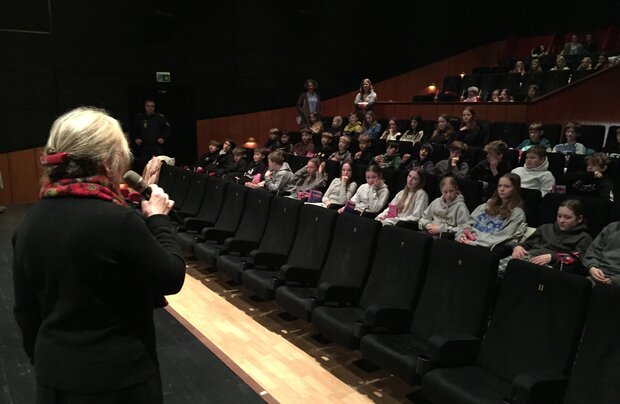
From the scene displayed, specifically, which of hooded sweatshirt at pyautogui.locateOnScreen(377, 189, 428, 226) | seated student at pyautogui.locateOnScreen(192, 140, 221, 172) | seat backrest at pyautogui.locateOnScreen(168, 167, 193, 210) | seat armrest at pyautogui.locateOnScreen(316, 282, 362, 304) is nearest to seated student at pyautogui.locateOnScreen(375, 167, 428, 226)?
hooded sweatshirt at pyautogui.locateOnScreen(377, 189, 428, 226)

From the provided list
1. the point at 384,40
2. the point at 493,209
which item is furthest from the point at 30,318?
the point at 384,40

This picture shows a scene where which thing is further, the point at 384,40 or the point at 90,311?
the point at 384,40

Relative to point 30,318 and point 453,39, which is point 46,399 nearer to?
point 30,318

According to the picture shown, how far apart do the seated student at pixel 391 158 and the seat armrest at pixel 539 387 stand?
3.09 meters

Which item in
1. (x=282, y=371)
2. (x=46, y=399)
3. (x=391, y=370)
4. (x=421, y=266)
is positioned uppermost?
(x=46, y=399)

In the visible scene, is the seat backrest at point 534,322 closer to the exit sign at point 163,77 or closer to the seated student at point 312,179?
the seated student at point 312,179

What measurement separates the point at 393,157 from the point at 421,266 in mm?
2482

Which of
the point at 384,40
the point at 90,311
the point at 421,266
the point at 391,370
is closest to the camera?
the point at 90,311

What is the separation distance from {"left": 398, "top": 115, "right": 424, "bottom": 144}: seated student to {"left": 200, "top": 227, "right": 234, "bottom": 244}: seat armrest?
2609 mm

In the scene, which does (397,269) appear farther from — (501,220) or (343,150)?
(343,150)

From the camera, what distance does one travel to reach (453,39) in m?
10.1

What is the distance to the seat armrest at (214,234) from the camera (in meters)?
3.55

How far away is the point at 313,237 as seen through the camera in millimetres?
2938

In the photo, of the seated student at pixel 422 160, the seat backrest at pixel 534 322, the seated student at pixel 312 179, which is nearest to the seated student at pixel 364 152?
the seated student at pixel 422 160
